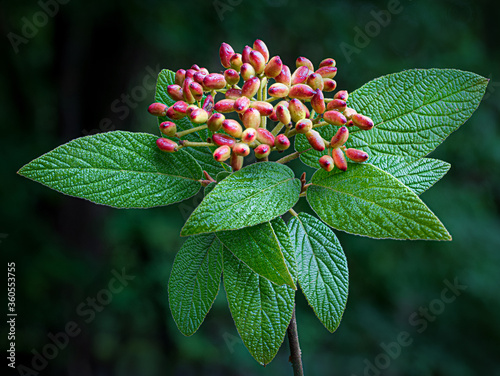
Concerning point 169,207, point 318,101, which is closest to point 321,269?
point 318,101

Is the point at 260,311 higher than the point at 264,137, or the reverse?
the point at 264,137

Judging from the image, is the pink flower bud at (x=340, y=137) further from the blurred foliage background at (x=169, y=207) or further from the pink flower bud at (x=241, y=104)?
the blurred foliage background at (x=169, y=207)

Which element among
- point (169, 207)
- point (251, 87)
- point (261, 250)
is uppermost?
point (251, 87)

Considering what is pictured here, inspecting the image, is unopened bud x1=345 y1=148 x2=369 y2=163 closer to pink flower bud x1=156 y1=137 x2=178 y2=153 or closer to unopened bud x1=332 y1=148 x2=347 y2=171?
unopened bud x1=332 y1=148 x2=347 y2=171

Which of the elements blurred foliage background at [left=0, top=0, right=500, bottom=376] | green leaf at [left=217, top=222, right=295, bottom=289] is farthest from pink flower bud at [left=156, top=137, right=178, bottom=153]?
blurred foliage background at [left=0, top=0, right=500, bottom=376]

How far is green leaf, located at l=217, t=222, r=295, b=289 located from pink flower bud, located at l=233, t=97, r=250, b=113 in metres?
0.12

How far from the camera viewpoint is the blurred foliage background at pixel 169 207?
7.30ft

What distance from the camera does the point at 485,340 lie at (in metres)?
2.99

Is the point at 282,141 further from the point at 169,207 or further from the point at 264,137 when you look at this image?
the point at 169,207

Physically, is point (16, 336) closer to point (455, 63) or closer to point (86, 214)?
point (86, 214)

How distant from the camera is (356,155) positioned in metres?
0.47

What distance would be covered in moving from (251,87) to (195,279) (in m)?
0.24

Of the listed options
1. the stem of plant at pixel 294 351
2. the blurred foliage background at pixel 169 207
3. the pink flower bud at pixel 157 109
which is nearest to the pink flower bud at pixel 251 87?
the pink flower bud at pixel 157 109

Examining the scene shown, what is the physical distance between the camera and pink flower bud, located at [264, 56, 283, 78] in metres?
0.49
